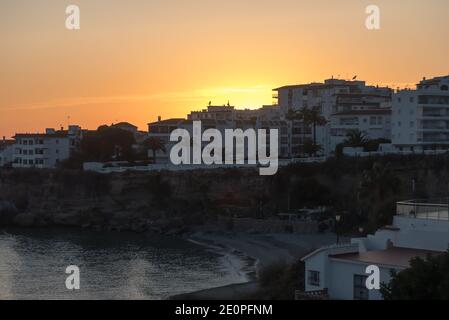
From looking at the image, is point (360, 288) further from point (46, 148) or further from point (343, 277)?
point (46, 148)

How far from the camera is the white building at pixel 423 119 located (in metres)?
63.5

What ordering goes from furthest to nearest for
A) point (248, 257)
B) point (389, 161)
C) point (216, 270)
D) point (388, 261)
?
point (389, 161) → point (248, 257) → point (216, 270) → point (388, 261)

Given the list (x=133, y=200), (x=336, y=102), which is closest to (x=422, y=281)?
(x=133, y=200)

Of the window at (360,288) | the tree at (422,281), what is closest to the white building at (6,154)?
the window at (360,288)

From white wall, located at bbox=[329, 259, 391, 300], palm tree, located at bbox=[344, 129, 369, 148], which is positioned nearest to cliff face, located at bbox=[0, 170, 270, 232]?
palm tree, located at bbox=[344, 129, 369, 148]

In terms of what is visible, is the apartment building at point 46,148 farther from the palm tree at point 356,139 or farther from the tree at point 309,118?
the palm tree at point 356,139

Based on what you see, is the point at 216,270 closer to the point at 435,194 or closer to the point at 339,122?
the point at 435,194

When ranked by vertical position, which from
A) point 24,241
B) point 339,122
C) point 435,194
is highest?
point 339,122

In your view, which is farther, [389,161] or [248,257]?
[389,161]

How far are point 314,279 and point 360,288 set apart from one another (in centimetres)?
194

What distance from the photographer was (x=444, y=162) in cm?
5506

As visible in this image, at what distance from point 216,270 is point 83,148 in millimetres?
41811

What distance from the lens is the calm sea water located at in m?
33.2
